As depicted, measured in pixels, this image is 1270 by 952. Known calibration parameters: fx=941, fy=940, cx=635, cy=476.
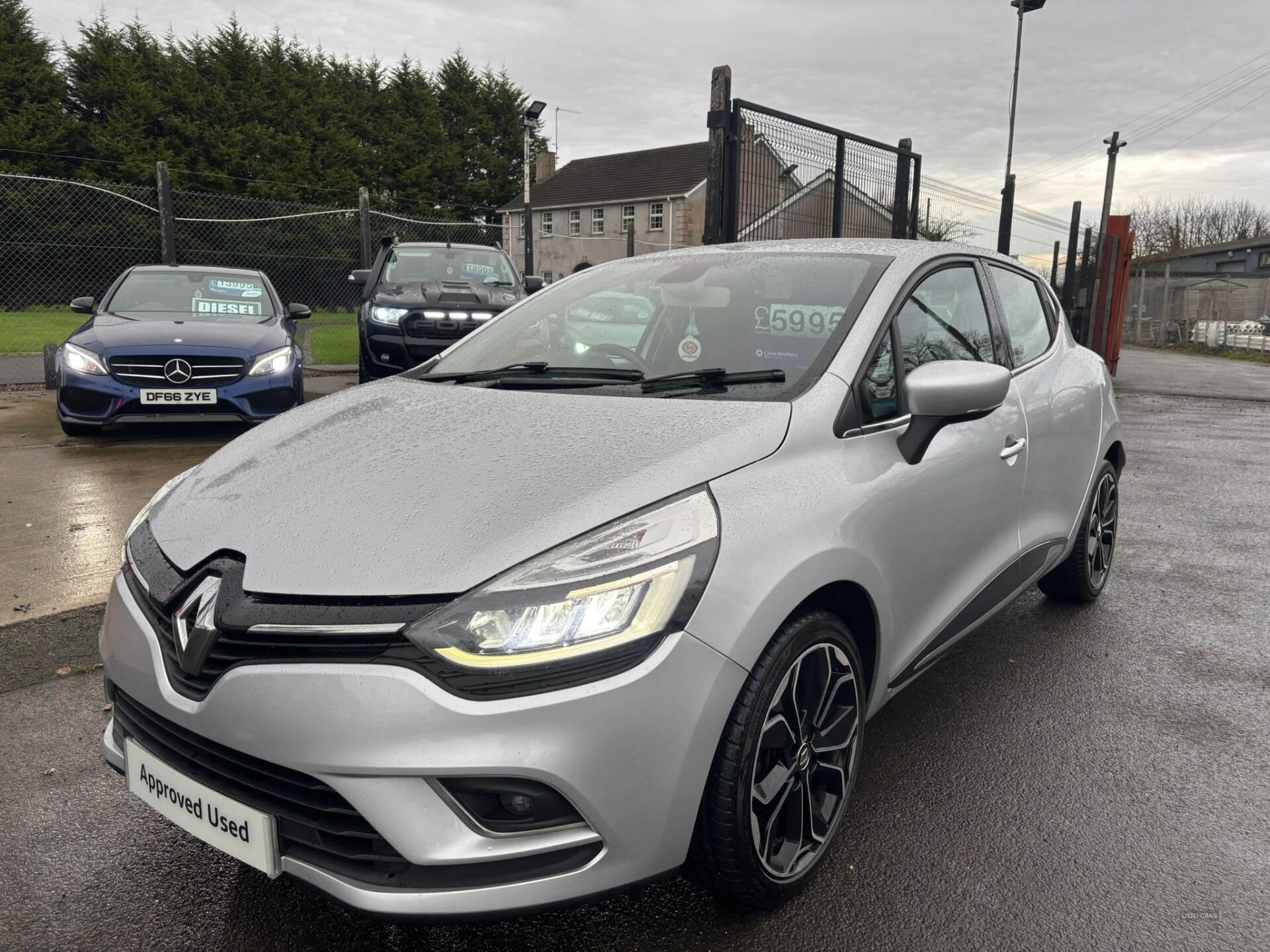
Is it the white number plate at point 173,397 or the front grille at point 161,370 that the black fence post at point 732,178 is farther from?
the white number plate at point 173,397

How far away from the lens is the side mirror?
7.93 feet

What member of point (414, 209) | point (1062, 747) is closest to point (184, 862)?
point (1062, 747)

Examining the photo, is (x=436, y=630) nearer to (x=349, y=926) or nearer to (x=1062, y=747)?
(x=349, y=926)

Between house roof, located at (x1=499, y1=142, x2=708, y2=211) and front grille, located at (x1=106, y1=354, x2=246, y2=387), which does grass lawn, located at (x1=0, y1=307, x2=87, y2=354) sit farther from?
house roof, located at (x1=499, y1=142, x2=708, y2=211)

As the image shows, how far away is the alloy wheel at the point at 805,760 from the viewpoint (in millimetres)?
→ 2014

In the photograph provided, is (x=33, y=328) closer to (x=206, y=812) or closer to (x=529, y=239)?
(x=529, y=239)

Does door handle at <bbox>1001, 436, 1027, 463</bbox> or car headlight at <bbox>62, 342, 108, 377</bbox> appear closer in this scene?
door handle at <bbox>1001, 436, 1027, 463</bbox>

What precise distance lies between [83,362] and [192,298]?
1568 mm

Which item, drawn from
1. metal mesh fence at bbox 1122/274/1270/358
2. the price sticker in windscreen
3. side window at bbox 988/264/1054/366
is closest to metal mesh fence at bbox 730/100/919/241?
side window at bbox 988/264/1054/366

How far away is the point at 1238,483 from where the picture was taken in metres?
7.17

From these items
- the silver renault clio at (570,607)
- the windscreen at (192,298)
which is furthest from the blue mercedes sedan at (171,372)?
the silver renault clio at (570,607)

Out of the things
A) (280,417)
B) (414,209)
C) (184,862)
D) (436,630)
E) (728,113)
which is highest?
(414,209)

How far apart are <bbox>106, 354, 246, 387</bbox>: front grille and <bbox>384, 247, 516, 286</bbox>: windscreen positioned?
353cm

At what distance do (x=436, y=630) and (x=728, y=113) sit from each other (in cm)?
659
